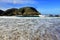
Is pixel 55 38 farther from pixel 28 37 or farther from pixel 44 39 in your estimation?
pixel 28 37

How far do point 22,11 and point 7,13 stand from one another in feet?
43.4

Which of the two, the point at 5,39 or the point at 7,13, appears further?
the point at 7,13

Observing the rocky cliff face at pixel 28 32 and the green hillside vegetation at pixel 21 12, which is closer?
the rocky cliff face at pixel 28 32

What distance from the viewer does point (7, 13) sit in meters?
128

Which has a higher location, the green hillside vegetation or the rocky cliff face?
the rocky cliff face

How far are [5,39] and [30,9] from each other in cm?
12544

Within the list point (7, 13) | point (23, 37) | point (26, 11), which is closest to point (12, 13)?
point (7, 13)

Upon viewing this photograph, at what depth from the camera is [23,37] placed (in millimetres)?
11180

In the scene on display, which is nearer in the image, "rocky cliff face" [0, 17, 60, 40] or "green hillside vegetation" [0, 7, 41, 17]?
"rocky cliff face" [0, 17, 60, 40]

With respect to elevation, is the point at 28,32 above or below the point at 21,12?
above

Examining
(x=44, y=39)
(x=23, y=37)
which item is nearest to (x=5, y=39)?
(x=23, y=37)

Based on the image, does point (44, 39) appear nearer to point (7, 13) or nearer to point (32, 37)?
point (32, 37)

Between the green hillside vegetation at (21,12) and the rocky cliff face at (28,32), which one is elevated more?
the rocky cliff face at (28,32)

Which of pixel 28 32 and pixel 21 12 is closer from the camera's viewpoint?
pixel 28 32
